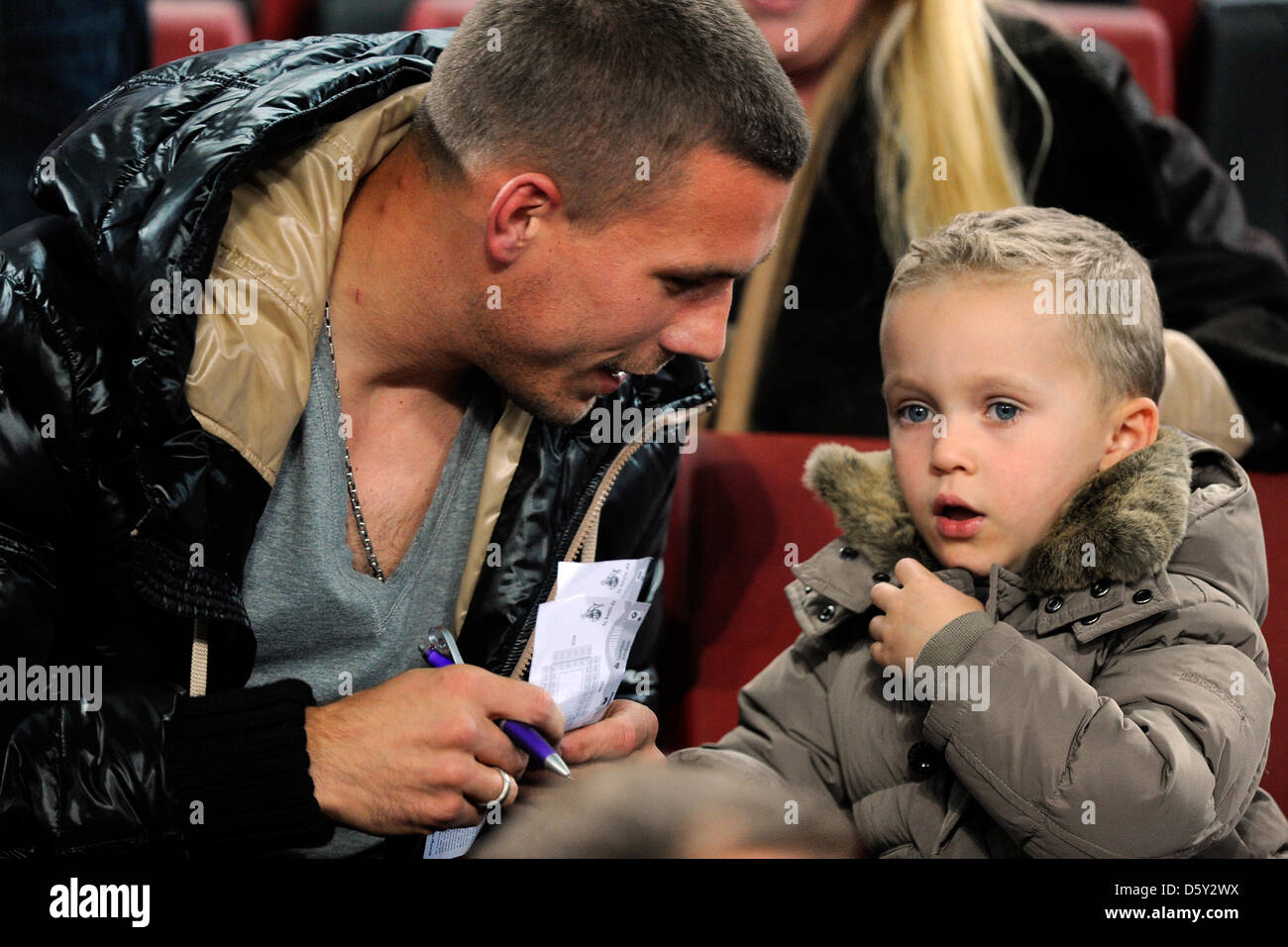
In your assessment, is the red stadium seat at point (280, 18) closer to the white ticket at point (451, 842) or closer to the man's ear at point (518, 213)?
the man's ear at point (518, 213)

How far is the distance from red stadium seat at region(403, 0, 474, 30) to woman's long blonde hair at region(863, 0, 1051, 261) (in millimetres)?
840

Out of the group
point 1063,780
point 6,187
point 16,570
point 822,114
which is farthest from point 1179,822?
point 6,187

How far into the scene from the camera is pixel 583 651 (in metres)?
1.11

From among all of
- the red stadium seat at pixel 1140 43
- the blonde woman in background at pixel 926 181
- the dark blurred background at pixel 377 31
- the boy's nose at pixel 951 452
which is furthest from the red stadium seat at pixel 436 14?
A: the boy's nose at pixel 951 452

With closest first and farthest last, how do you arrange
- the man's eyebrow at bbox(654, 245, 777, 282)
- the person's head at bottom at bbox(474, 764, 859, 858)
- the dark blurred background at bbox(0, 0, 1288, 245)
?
the person's head at bottom at bbox(474, 764, 859, 858) → the man's eyebrow at bbox(654, 245, 777, 282) → the dark blurred background at bbox(0, 0, 1288, 245)

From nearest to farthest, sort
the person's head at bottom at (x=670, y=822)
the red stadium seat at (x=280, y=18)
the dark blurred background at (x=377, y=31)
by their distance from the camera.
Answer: the person's head at bottom at (x=670, y=822) → the dark blurred background at (x=377, y=31) → the red stadium seat at (x=280, y=18)

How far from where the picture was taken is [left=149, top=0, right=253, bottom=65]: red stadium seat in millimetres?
2279

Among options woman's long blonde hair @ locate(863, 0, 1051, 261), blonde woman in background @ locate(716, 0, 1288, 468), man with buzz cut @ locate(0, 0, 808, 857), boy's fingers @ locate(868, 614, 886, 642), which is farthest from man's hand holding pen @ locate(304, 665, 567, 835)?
woman's long blonde hair @ locate(863, 0, 1051, 261)

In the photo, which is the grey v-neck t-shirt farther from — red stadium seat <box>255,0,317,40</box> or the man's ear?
red stadium seat <box>255,0,317,40</box>

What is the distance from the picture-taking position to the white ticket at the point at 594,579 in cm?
113

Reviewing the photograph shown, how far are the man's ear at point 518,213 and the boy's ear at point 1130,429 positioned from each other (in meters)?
0.47

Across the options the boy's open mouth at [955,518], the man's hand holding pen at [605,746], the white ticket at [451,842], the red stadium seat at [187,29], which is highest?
the red stadium seat at [187,29]

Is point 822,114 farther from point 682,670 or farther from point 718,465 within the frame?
point 682,670
